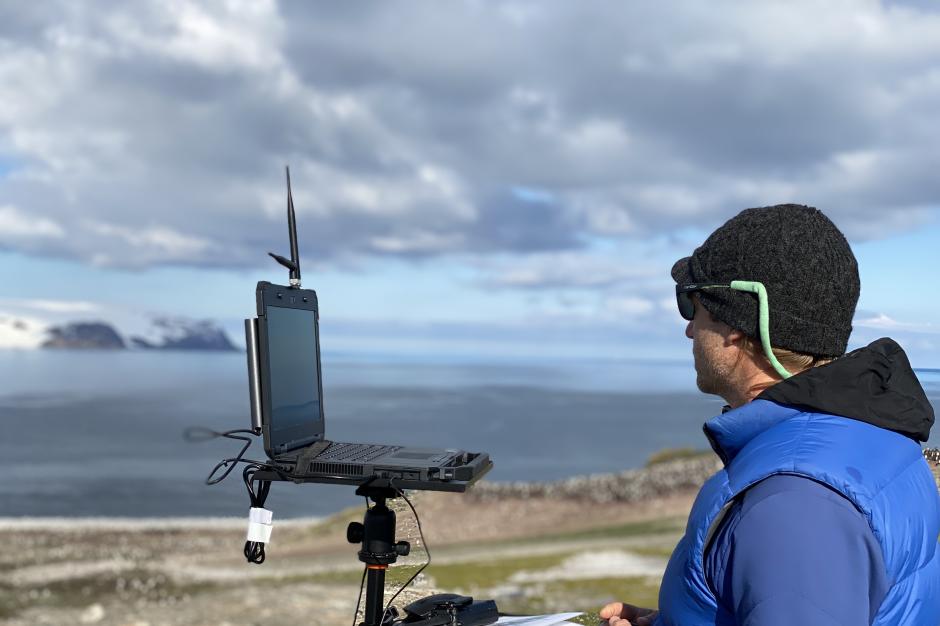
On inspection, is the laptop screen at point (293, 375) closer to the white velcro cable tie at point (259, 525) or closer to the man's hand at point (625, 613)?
the white velcro cable tie at point (259, 525)

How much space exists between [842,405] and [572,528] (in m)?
37.8

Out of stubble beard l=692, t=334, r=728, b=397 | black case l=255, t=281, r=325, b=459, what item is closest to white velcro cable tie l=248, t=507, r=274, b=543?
black case l=255, t=281, r=325, b=459

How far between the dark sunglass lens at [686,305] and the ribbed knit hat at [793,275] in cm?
11

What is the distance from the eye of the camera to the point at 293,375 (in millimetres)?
3273

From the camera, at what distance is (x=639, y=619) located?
8.41 ft

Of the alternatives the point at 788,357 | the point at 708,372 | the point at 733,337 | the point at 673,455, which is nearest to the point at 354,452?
the point at 708,372

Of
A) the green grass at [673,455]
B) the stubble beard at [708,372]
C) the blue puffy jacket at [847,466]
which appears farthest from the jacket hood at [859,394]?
the green grass at [673,455]

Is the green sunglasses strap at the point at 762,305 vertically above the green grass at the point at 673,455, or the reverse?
the green sunglasses strap at the point at 762,305

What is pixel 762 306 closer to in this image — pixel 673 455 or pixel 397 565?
pixel 397 565

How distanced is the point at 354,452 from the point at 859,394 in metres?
1.77

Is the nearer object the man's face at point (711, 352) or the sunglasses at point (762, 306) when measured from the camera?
the sunglasses at point (762, 306)

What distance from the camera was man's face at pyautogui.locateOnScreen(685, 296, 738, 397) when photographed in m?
2.28

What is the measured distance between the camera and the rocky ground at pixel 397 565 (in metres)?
14.0

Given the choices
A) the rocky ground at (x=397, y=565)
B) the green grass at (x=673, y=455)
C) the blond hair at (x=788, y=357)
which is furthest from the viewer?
the green grass at (x=673, y=455)
